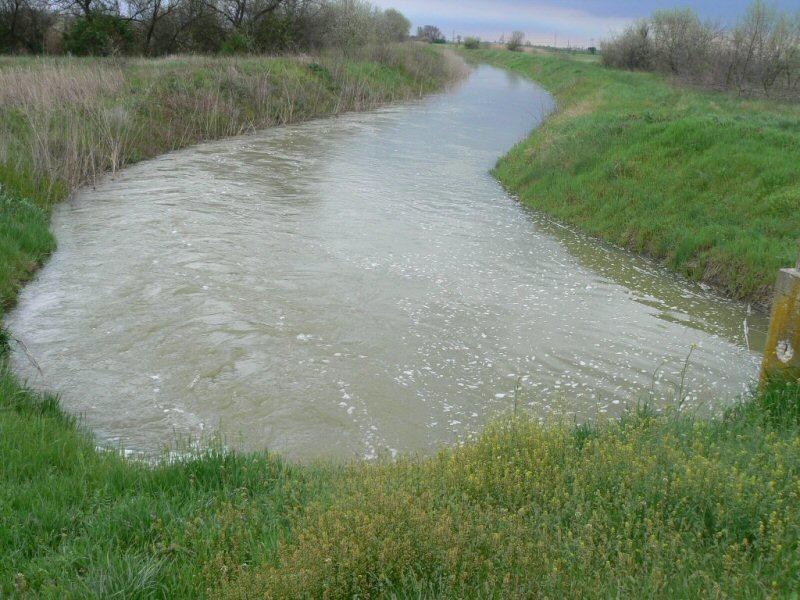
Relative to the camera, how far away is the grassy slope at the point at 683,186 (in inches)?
419

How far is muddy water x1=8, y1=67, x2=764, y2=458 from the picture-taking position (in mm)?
6316

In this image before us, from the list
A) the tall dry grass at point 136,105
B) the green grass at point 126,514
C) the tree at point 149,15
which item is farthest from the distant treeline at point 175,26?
the green grass at point 126,514

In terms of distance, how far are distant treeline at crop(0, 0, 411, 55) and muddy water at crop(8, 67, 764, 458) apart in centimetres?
1989

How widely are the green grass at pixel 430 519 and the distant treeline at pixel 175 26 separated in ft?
93.1

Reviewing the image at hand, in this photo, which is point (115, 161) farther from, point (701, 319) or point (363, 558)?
point (363, 558)

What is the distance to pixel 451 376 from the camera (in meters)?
7.13

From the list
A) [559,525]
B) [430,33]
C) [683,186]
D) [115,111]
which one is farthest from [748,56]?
[430,33]

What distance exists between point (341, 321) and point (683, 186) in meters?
8.10

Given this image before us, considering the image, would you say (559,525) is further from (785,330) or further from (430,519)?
(785,330)

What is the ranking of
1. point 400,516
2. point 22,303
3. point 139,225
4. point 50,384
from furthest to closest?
point 139,225 → point 22,303 → point 50,384 → point 400,516

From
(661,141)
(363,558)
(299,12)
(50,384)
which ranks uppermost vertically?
(299,12)

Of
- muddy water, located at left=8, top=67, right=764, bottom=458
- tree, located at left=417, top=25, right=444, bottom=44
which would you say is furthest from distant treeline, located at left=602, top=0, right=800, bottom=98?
tree, located at left=417, top=25, right=444, bottom=44

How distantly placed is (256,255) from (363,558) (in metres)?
7.80

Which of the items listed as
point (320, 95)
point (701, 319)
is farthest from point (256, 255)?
point (320, 95)
